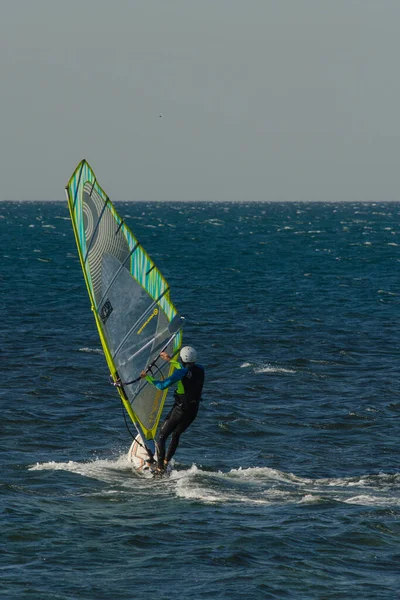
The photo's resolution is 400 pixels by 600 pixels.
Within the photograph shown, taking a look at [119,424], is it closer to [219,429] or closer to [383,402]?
[219,429]

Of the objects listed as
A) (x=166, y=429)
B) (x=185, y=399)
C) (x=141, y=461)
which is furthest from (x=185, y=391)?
(x=141, y=461)

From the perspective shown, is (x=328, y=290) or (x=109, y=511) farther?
(x=328, y=290)

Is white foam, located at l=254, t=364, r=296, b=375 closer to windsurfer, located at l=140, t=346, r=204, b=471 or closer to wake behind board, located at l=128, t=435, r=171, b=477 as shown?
wake behind board, located at l=128, t=435, r=171, b=477

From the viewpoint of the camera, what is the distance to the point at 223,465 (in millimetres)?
18188

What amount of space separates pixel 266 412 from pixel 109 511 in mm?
8417

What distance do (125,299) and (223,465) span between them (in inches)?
136

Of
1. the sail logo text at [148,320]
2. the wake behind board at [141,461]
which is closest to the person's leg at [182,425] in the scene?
the wake behind board at [141,461]

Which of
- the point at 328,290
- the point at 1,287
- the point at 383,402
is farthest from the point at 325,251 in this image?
the point at 383,402

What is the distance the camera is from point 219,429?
21.3 metres

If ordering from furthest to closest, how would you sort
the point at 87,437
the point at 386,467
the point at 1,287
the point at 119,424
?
the point at 1,287
the point at 119,424
the point at 87,437
the point at 386,467

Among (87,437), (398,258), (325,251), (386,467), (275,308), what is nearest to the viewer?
(386,467)

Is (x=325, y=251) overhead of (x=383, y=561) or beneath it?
beneath

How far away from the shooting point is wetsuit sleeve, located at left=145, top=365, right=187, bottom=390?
16.0m

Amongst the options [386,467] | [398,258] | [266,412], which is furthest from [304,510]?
[398,258]
